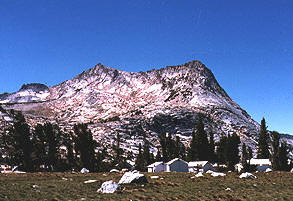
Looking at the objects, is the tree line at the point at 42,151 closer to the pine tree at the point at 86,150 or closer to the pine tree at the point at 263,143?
the pine tree at the point at 86,150

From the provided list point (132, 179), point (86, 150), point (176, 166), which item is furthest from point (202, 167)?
point (132, 179)

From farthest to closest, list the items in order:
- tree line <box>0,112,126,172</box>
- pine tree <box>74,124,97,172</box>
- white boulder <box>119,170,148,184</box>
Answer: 1. pine tree <box>74,124,97,172</box>
2. tree line <box>0,112,126,172</box>
3. white boulder <box>119,170,148,184</box>

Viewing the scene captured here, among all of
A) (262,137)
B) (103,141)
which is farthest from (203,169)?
(103,141)

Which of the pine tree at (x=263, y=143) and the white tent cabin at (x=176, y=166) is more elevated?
the pine tree at (x=263, y=143)

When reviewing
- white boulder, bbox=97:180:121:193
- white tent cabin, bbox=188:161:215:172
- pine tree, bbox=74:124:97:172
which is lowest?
white tent cabin, bbox=188:161:215:172

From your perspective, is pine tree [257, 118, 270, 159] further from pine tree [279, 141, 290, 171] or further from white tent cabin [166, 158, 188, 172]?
white tent cabin [166, 158, 188, 172]

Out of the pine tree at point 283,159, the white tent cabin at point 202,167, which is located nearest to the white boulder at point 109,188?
A: the white tent cabin at point 202,167

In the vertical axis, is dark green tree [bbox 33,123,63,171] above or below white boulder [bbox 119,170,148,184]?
above

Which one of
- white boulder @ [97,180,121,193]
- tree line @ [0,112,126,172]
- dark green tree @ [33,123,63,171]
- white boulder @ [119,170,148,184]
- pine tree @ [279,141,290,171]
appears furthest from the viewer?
pine tree @ [279,141,290,171]

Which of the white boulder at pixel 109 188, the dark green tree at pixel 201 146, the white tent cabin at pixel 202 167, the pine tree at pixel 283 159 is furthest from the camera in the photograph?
the dark green tree at pixel 201 146

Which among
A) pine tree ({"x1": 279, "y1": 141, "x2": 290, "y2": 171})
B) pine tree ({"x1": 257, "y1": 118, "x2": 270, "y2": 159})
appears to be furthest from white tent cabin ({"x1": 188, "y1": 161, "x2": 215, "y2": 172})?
pine tree ({"x1": 257, "y1": 118, "x2": 270, "y2": 159})

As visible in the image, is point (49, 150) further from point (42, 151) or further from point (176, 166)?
point (176, 166)

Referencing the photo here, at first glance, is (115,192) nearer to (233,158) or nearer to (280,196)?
(280,196)

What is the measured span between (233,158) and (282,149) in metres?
15.9
